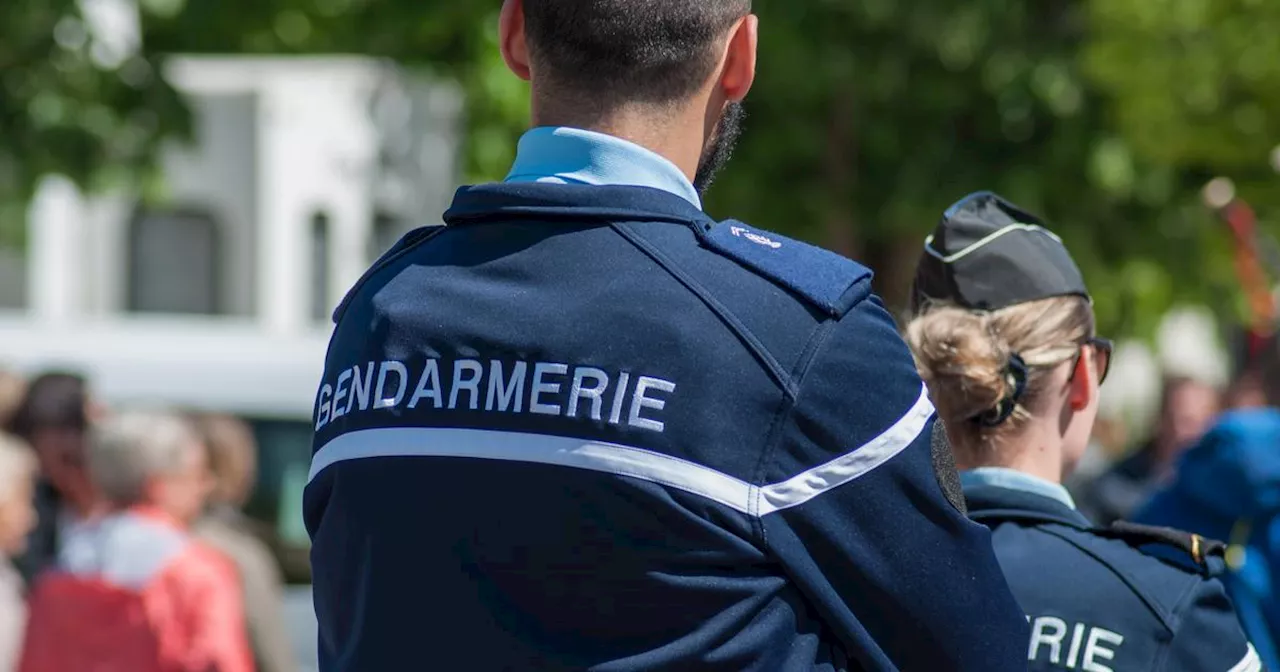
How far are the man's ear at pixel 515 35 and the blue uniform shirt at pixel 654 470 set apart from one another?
19 cm

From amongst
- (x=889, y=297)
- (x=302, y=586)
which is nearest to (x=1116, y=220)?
(x=889, y=297)

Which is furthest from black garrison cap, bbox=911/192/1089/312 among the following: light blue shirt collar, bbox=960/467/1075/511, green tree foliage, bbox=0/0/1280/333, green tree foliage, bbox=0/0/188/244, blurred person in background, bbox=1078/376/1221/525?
green tree foliage, bbox=0/0/1280/333

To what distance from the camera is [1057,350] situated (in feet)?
8.73

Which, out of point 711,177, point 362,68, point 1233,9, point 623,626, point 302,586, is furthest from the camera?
point 362,68

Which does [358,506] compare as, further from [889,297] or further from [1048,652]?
[889,297]

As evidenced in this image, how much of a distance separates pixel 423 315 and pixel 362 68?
1613 cm

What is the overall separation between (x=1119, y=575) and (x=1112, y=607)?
0.05 meters

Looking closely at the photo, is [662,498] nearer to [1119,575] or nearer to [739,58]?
[739,58]

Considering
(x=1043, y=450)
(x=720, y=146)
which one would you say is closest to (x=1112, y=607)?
(x=1043, y=450)

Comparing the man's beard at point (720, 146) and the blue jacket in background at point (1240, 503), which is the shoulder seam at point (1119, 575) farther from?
the blue jacket in background at point (1240, 503)

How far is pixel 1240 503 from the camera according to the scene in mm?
4383

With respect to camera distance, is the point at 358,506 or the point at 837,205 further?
the point at 837,205

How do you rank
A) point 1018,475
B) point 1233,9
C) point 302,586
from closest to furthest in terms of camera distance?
point 1018,475 → point 302,586 → point 1233,9

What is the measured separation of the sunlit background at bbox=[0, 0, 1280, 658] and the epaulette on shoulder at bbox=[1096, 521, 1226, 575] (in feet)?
21.4
